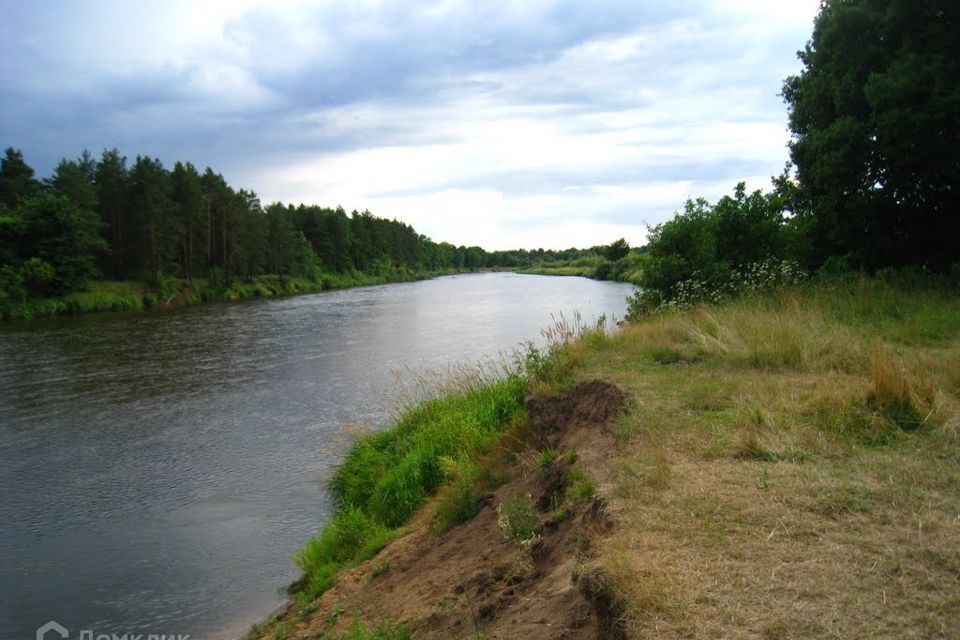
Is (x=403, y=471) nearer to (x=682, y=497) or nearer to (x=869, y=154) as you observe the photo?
(x=682, y=497)

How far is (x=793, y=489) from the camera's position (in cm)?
474

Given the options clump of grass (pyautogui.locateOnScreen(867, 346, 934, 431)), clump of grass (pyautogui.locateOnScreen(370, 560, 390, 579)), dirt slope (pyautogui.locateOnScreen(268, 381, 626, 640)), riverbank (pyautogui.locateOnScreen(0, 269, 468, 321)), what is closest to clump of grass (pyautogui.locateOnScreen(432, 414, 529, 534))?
dirt slope (pyautogui.locateOnScreen(268, 381, 626, 640))

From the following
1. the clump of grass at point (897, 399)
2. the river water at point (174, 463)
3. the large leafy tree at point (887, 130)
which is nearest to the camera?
the clump of grass at point (897, 399)

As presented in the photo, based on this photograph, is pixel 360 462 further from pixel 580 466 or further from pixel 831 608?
pixel 831 608

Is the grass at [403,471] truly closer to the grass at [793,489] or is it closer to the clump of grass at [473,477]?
the clump of grass at [473,477]

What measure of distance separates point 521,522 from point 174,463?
9.50 meters

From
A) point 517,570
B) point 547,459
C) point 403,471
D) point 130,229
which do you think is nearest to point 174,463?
point 403,471

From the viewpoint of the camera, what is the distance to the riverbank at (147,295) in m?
42.2

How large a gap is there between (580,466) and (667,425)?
40.5 inches

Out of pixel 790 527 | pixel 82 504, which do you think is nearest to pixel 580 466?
pixel 790 527

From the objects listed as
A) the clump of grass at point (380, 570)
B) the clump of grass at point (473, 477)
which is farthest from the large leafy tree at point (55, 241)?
the clump of grass at point (380, 570)

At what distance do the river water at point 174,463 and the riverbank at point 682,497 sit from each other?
1.20 meters

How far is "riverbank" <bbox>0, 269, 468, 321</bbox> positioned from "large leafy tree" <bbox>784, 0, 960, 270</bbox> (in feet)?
149

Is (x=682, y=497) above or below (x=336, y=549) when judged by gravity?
above
